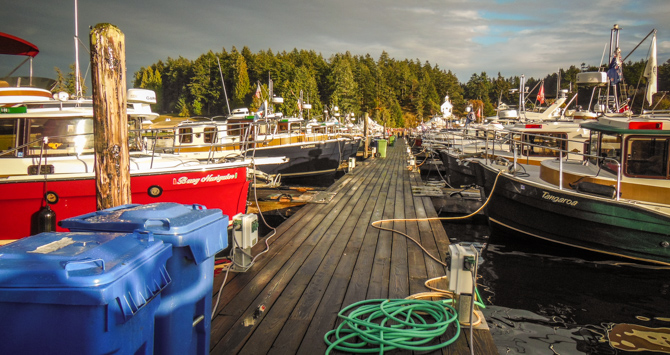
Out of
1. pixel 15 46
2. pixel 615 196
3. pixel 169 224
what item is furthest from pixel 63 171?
pixel 615 196

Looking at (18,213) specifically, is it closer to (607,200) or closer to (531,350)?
(531,350)

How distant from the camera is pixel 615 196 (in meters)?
6.80

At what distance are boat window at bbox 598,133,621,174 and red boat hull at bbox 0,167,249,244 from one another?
7.36 metres

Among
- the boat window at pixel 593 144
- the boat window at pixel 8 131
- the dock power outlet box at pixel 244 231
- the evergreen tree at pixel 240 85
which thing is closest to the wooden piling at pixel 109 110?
the dock power outlet box at pixel 244 231

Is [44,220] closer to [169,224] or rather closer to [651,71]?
[169,224]

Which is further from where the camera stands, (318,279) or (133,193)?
(133,193)

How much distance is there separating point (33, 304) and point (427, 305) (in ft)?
9.61

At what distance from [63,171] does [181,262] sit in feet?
20.2

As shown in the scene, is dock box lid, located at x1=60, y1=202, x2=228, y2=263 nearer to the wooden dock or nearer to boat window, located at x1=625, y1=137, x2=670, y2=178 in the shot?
the wooden dock

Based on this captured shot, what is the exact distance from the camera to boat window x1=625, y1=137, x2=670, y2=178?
22.2 feet

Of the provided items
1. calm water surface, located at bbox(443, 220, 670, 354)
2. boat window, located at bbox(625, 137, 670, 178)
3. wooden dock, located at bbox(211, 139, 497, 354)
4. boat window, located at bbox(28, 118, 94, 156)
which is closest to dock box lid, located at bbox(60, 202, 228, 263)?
wooden dock, located at bbox(211, 139, 497, 354)

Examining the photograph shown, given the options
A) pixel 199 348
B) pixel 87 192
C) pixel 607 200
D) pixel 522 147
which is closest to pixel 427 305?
pixel 199 348

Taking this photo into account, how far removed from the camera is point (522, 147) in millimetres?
12219

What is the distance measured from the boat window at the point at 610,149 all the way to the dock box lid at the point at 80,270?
8095 millimetres
